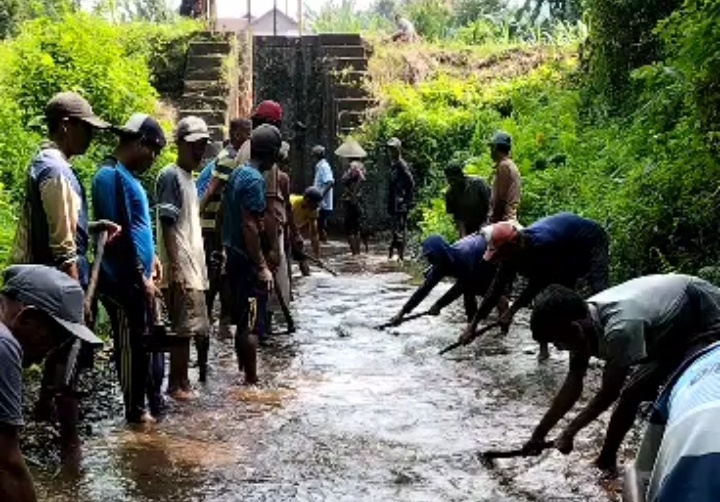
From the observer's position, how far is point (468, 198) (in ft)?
36.4

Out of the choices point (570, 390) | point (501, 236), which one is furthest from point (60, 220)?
point (501, 236)

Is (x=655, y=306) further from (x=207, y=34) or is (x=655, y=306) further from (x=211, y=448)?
(x=207, y=34)

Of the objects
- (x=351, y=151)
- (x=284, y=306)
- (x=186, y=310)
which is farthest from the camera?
(x=351, y=151)

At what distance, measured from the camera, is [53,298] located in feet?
11.2

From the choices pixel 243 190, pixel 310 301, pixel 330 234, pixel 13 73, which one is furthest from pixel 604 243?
pixel 330 234

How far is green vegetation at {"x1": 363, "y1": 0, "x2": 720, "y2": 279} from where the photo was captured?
9383 millimetres

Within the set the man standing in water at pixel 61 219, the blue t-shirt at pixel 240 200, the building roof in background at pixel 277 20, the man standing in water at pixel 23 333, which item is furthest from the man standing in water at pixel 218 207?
the building roof in background at pixel 277 20

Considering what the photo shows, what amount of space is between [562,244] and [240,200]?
2.44 m

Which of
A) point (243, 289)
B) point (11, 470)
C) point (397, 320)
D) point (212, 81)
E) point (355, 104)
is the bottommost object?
point (397, 320)

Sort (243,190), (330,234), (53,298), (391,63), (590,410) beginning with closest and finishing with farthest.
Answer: (53,298), (590,410), (243,190), (330,234), (391,63)

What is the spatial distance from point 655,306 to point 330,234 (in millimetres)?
15961

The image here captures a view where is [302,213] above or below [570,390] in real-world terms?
below

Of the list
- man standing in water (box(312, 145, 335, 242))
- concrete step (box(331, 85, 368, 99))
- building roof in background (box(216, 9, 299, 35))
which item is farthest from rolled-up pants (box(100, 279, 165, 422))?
building roof in background (box(216, 9, 299, 35))

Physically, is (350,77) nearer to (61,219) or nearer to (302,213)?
(302,213)
